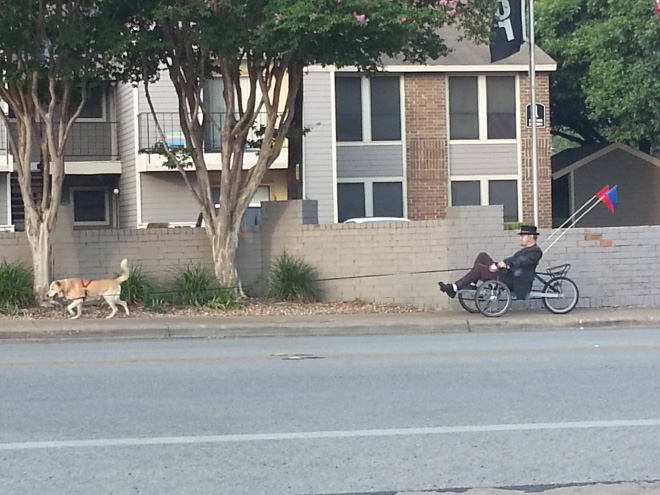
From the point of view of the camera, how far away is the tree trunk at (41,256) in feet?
53.8

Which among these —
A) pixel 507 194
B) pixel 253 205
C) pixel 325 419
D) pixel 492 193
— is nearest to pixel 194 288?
pixel 325 419

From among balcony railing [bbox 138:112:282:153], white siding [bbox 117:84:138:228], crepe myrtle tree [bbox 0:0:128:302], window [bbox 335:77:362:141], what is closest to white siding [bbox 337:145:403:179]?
window [bbox 335:77:362:141]

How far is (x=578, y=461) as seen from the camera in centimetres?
663

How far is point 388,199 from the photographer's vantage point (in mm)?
27547

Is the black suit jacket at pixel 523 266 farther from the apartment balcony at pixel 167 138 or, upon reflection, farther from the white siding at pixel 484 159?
the white siding at pixel 484 159

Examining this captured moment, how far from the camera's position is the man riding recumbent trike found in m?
15.7

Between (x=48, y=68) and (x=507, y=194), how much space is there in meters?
15.7

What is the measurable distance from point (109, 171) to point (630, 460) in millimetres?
22551

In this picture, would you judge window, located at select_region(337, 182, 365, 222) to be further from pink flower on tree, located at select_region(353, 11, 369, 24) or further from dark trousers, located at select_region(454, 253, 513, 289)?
pink flower on tree, located at select_region(353, 11, 369, 24)

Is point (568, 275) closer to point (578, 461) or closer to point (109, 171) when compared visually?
point (578, 461)

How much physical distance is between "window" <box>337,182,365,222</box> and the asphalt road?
49.5 feet

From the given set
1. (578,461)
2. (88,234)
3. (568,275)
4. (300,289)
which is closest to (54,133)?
(88,234)

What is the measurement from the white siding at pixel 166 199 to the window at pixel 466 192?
7214mm

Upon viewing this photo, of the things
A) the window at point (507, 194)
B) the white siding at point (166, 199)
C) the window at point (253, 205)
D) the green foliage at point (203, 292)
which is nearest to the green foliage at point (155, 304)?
the green foliage at point (203, 292)
